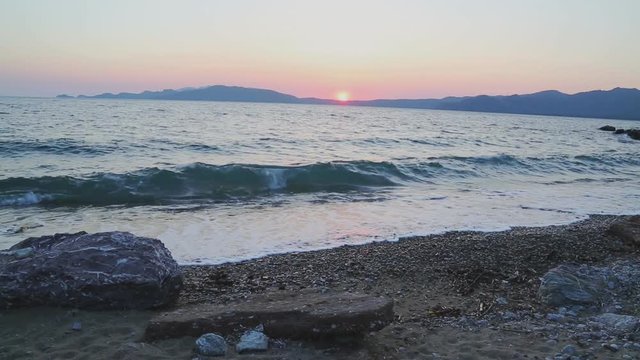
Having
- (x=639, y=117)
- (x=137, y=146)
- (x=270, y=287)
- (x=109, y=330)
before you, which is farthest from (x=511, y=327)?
(x=639, y=117)

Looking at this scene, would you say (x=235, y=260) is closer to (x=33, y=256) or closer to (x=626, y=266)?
(x=33, y=256)

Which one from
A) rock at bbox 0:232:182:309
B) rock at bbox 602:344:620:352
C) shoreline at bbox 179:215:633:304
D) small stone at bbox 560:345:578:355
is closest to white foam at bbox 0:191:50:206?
shoreline at bbox 179:215:633:304

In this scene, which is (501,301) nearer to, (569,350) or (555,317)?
(555,317)

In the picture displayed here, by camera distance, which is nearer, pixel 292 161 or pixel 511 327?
pixel 511 327

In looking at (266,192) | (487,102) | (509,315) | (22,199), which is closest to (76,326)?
(509,315)

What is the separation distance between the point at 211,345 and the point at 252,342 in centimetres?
36

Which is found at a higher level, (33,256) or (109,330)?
(33,256)

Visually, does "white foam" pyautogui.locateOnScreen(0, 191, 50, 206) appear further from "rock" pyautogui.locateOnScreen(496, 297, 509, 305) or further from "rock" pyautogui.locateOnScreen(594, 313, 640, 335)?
"rock" pyautogui.locateOnScreen(594, 313, 640, 335)

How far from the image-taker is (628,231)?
998 cm

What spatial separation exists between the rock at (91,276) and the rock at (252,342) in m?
1.52

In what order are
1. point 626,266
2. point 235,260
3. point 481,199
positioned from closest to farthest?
point 626,266
point 235,260
point 481,199

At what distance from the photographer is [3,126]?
31828 millimetres

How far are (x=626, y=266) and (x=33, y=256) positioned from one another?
8214 mm

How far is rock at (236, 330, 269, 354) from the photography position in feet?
14.9
